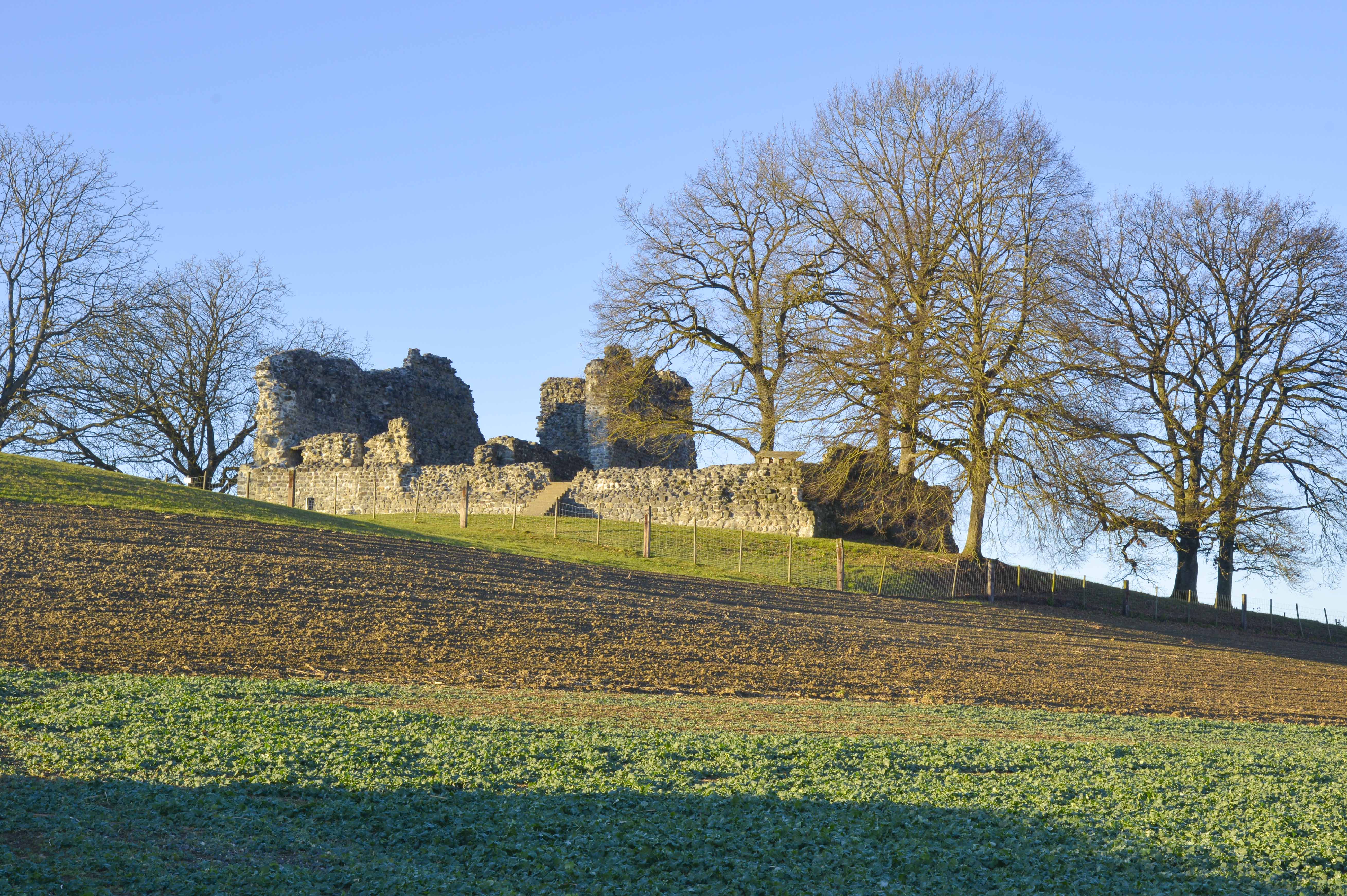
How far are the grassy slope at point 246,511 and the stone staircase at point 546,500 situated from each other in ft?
14.8

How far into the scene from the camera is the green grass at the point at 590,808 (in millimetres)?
5094

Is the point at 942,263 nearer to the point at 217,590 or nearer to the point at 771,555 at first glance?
the point at 771,555

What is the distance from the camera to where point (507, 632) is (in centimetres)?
1390

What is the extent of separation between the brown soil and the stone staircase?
10.7m

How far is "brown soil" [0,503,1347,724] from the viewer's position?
1138cm

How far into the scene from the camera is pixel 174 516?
62.4 feet

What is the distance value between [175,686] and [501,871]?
193 inches

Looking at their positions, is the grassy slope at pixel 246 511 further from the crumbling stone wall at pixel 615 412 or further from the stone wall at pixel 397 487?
the crumbling stone wall at pixel 615 412

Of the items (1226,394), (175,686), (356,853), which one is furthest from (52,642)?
(1226,394)

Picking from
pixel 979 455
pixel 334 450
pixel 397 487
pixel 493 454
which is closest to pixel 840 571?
pixel 979 455

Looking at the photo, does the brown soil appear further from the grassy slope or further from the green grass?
the green grass

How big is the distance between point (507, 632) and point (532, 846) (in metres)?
8.58

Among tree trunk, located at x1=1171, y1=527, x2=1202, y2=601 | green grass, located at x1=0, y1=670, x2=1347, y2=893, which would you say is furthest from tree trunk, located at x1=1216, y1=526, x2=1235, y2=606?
green grass, located at x1=0, y1=670, x2=1347, y2=893

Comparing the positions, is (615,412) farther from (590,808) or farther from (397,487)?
(590,808)
